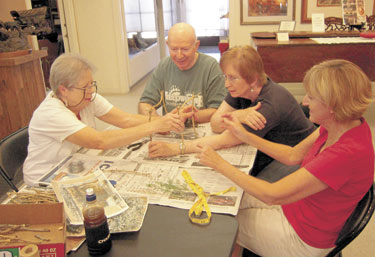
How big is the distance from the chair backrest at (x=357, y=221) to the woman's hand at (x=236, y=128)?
610 millimetres

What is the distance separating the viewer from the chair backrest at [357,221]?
1.21 m

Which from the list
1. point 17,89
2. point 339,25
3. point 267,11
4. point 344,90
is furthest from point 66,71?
point 267,11

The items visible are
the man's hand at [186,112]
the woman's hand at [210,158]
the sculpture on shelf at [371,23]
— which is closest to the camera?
the woman's hand at [210,158]

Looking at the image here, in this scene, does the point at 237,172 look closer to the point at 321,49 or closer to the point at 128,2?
the point at 321,49

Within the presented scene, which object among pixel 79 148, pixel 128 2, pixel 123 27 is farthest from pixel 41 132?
pixel 128 2

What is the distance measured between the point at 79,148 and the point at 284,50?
272 cm

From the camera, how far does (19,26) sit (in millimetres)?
3289

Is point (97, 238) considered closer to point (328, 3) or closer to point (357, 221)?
point (357, 221)

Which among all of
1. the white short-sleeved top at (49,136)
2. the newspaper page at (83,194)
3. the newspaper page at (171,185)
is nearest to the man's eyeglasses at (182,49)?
the white short-sleeved top at (49,136)

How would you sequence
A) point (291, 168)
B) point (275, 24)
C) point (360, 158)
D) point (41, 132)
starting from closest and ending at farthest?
point (360, 158) < point (41, 132) < point (291, 168) < point (275, 24)

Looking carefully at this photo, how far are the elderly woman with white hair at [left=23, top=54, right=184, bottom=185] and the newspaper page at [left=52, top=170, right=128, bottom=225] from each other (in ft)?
0.91

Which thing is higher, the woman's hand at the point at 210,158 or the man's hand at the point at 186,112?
the man's hand at the point at 186,112

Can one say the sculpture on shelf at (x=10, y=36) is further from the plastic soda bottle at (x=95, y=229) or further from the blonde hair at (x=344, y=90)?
the blonde hair at (x=344, y=90)

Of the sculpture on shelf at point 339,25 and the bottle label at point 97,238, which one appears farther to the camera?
the sculpture on shelf at point 339,25
